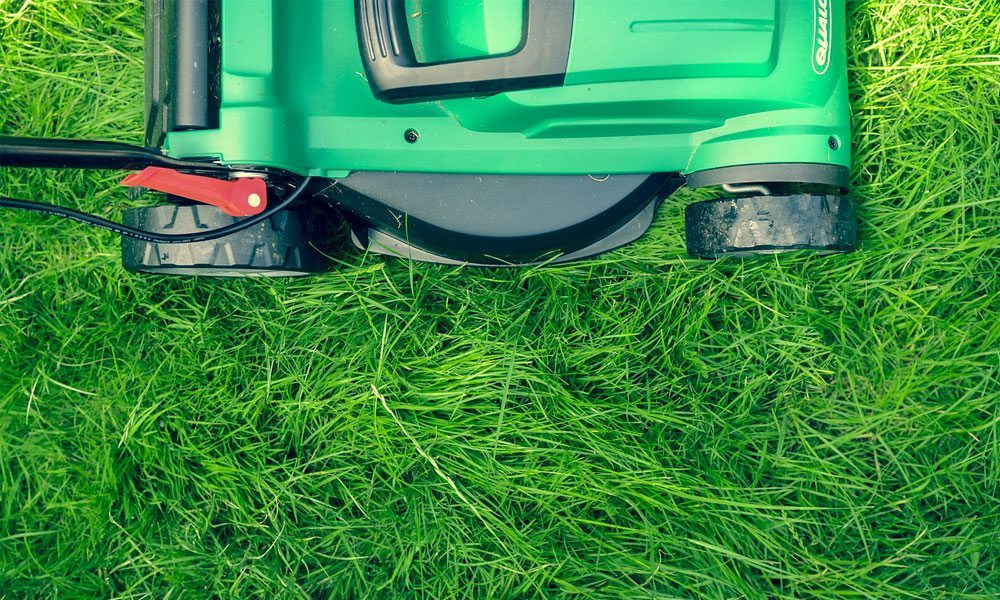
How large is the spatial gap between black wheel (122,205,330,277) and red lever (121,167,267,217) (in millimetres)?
53

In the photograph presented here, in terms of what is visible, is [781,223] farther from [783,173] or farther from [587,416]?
[587,416]

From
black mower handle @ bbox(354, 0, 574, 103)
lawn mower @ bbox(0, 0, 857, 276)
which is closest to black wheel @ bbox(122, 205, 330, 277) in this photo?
lawn mower @ bbox(0, 0, 857, 276)

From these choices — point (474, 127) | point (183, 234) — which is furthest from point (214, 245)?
point (474, 127)

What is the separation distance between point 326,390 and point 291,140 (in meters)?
0.61

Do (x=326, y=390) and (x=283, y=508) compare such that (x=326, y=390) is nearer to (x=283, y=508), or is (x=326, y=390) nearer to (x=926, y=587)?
(x=283, y=508)

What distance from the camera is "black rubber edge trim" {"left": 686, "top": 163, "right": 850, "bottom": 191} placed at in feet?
4.48

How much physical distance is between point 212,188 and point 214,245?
0.46 ft

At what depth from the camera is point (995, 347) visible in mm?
1604

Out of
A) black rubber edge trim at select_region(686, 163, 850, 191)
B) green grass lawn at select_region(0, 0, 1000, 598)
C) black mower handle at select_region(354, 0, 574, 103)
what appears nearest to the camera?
black mower handle at select_region(354, 0, 574, 103)

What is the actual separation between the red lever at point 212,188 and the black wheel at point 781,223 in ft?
3.07

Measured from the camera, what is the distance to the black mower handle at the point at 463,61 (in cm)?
120

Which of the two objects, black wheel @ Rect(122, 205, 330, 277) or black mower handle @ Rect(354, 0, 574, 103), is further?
black wheel @ Rect(122, 205, 330, 277)

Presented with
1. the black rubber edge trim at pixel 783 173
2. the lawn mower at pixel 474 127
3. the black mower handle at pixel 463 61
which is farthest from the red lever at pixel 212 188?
the black rubber edge trim at pixel 783 173

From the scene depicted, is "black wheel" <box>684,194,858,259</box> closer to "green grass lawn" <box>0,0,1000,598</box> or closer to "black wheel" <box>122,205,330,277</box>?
"green grass lawn" <box>0,0,1000,598</box>
